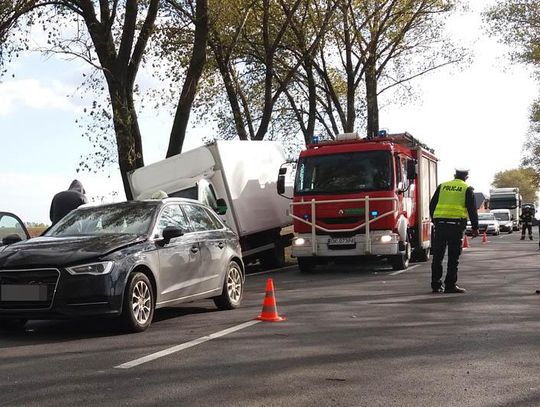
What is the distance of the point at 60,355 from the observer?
6.18m

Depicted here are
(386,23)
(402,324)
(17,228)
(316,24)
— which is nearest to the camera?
(402,324)

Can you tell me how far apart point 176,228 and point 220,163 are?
7145 millimetres

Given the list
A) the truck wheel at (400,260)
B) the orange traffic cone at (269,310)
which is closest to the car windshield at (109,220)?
the orange traffic cone at (269,310)

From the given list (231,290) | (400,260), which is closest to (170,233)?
(231,290)

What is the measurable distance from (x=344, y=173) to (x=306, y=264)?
241 centimetres

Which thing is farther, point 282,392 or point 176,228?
point 176,228

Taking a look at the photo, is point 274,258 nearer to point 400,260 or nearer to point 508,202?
point 400,260

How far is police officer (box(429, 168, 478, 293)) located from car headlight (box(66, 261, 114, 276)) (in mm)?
5711

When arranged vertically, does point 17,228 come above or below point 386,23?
below

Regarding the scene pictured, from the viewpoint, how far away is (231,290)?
30.7 feet

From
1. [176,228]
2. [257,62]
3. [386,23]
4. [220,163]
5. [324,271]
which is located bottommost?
[324,271]

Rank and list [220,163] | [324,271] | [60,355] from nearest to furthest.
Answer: [60,355] < [220,163] < [324,271]

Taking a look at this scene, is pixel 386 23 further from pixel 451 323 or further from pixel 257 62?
pixel 451 323

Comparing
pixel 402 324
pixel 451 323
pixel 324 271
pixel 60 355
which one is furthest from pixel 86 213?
pixel 324 271
